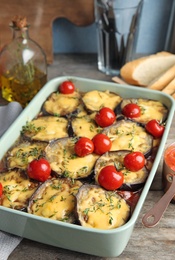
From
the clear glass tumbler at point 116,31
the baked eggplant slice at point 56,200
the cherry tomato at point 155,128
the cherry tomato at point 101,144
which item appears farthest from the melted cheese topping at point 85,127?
the clear glass tumbler at point 116,31

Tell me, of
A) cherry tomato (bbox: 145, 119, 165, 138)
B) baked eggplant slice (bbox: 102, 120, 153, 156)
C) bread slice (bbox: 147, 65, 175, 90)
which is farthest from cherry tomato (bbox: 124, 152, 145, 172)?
bread slice (bbox: 147, 65, 175, 90)

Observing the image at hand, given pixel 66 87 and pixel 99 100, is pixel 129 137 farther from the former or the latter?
pixel 66 87

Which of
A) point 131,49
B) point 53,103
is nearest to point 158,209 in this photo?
point 53,103

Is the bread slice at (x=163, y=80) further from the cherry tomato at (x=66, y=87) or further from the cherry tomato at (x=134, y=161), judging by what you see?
the cherry tomato at (x=134, y=161)

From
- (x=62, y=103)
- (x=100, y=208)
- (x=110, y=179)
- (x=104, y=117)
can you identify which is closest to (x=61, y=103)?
(x=62, y=103)

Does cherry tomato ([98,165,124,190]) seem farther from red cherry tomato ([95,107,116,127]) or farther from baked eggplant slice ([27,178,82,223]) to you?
red cherry tomato ([95,107,116,127])
